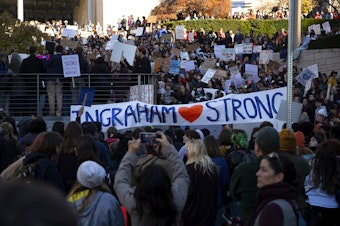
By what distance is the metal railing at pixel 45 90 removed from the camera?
17344 millimetres

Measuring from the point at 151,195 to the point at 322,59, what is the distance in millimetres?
26537

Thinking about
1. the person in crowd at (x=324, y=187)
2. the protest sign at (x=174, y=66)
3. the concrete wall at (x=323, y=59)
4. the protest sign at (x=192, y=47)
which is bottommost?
the person in crowd at (x=324, y=187)

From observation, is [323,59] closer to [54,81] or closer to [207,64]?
[207,64]

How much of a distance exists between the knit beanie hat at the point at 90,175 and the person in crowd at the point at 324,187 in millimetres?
2603

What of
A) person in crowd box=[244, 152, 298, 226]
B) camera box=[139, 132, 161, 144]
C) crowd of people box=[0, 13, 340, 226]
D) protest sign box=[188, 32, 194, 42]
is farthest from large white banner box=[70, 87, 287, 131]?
protest sign box=[188, 32, 194, 42]

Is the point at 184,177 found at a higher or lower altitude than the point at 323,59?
lower

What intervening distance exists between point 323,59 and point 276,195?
26.5 meters

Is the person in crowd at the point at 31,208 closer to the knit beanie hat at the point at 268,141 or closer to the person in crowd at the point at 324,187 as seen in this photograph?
the knit beanie hat at the point at 268,141

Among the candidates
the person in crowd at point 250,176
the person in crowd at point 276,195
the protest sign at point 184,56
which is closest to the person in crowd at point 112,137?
the person in crowd at point 250,176

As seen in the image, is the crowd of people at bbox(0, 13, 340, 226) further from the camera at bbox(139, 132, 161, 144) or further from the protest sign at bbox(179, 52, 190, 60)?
the protest sign at bbox(179, 52, 190, 60)

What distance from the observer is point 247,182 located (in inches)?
221

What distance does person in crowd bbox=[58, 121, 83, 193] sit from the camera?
6707mm

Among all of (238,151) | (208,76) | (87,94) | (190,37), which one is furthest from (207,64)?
(238,151)

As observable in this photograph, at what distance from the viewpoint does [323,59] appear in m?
30.1
